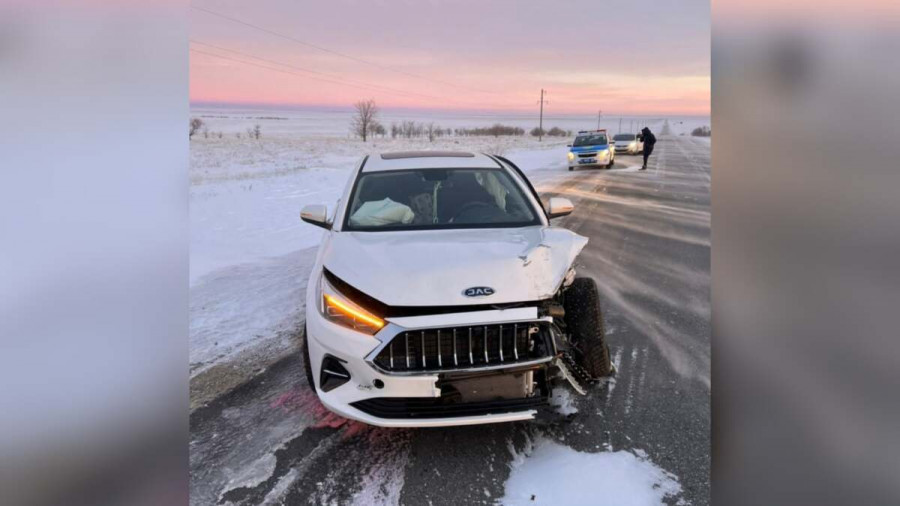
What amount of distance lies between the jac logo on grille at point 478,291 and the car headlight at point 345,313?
1.23 feet

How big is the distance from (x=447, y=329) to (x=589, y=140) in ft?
48.3

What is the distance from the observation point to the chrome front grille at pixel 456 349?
211 centimetres

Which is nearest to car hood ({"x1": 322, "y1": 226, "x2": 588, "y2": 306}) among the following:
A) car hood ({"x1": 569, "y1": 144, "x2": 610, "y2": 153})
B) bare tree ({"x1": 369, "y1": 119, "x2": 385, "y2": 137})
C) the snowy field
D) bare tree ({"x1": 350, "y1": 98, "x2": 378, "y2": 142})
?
the snowy field

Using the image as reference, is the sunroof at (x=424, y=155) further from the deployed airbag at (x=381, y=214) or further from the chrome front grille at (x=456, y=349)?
the chrome front grille at (x=456, y=349)

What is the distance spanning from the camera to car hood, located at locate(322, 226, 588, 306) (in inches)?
86.0

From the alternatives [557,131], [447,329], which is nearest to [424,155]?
[447,329]

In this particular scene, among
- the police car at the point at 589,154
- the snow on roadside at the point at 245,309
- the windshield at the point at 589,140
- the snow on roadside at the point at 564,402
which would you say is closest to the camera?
the snow on roadside at the point at 564,402

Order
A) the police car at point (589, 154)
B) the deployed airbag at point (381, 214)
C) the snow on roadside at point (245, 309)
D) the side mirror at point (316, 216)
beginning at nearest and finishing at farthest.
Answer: the deployed airbag at point (381, 214), the side mirror at point (316, 216), the snow on roadside at point (245, 309), the police car at point (589, 154)

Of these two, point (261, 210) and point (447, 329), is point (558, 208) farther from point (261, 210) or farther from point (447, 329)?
point (261, 210)

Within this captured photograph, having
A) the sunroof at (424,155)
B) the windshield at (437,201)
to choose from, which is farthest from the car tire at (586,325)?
the sunroof at (424,155)

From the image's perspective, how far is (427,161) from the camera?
363cm

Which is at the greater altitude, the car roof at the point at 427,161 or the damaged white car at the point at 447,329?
the car roof at the point at 427,161
